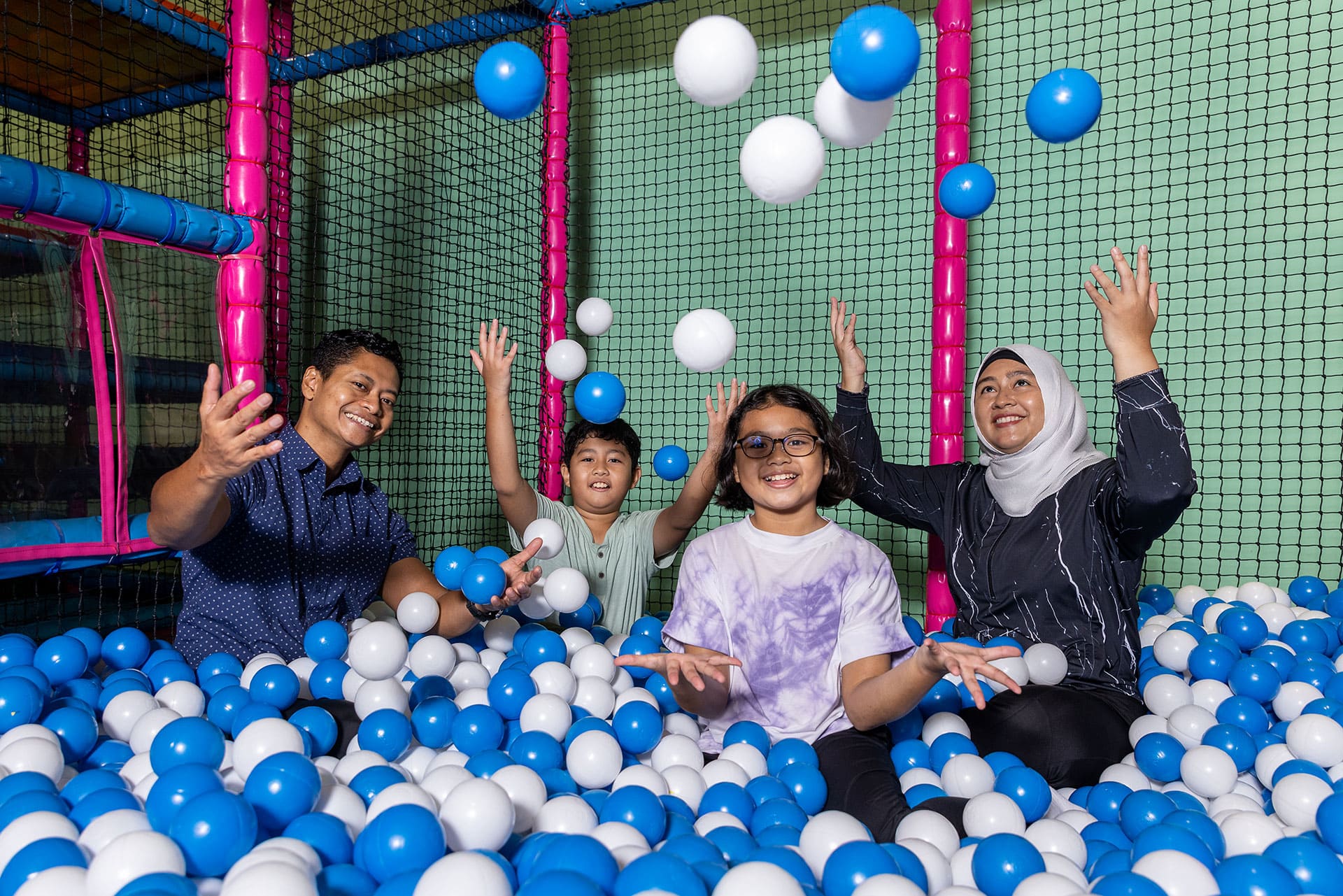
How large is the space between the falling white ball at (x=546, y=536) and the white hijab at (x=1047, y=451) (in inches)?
34.5

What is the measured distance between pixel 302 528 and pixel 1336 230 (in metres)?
2.74

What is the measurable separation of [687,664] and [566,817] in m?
0.26

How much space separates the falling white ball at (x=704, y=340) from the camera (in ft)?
6.38

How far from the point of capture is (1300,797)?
1.27 metres

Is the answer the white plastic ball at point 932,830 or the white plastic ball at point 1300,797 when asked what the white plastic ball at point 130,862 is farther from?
the white plastic ball at point 1300,797

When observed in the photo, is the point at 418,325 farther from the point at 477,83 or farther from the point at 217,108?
the point at 477,83

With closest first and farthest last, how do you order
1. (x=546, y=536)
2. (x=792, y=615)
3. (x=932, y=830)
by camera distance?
→ 1. (x=932, y=830)
2. (x=792, y=615)
3. (x=546, y=536)

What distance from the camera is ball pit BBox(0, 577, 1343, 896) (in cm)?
95

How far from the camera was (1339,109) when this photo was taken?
2561mm

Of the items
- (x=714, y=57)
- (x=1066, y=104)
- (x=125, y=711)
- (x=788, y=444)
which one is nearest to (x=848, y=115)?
(x=714, y=57)

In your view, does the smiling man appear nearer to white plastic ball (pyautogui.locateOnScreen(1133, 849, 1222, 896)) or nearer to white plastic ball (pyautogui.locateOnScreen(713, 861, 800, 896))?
white plastic ball (pyautogui.locateOnScreen(713, 861, 800, 896))

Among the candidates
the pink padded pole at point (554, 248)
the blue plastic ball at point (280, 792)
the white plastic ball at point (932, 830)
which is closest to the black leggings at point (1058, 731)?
the white plastic ball at point (932, 830)

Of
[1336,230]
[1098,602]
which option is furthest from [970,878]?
[1336,230]

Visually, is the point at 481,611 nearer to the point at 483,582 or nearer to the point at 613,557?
the point at 483,582
